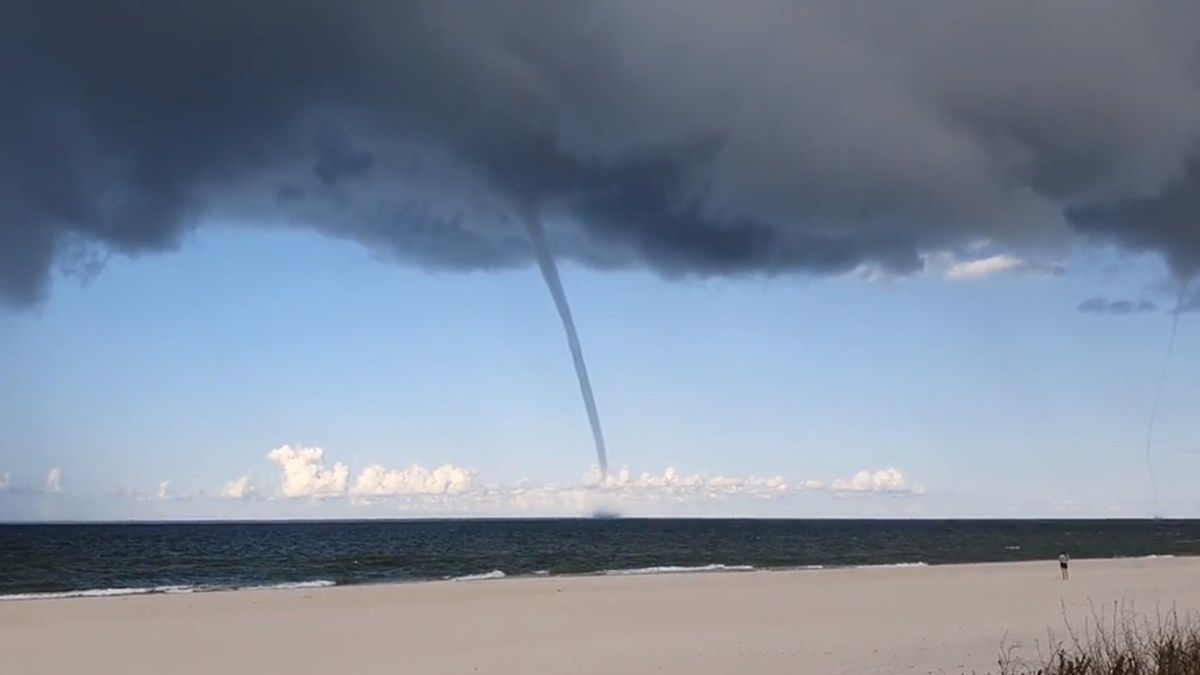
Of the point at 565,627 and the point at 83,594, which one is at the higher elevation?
the point at 565,627

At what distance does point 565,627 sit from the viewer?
2567 cm

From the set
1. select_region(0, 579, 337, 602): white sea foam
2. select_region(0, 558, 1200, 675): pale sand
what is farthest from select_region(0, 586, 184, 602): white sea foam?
select_region(0, 558, 1200, 675): pale sand

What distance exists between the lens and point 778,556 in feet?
266

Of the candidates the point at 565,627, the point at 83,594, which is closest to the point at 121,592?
the point at 83,594

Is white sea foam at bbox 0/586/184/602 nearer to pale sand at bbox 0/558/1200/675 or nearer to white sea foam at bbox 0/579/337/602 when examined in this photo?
white sea foam at bbox 0/579/337/602

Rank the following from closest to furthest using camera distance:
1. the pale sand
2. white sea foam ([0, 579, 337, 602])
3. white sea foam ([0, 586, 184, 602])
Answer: the pale sand
white sea foam ([0, 586, 184, 602])
white sea foam ([0, 579, 337, 602])

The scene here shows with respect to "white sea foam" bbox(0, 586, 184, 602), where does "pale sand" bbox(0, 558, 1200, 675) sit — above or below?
above

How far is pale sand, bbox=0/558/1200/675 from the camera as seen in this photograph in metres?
A: 19.8

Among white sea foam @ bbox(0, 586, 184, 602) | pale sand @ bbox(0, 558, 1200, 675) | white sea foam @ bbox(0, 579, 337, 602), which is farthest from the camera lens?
white sea foam @ bbox(0, 579, 337, 602)

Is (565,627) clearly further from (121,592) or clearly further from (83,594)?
(83,594)

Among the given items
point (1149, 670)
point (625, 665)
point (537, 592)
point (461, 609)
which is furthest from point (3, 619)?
point (1149, 670)

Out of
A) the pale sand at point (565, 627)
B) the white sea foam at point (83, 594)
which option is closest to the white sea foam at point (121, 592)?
the white sea foam at point (83, 594)

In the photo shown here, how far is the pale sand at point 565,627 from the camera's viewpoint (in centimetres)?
1981

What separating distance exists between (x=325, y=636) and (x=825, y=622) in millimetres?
11785
